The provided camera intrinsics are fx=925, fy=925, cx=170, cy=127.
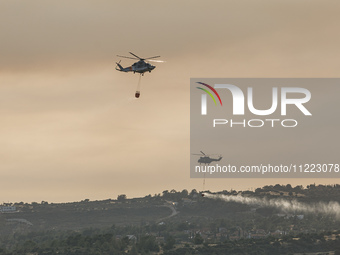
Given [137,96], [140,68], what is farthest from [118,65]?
[137,96]

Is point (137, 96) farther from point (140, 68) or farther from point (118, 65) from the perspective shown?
point (118, 65)

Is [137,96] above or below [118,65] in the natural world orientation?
below

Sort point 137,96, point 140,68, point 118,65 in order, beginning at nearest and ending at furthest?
point 137,96 < point 140,68 < point 118,65

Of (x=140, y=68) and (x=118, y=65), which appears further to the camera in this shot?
(x=118, y=65)

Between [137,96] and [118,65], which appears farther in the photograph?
[118,65]

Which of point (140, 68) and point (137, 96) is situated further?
point (140, 68)

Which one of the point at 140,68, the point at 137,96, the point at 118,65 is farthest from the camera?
the point at 118,65
